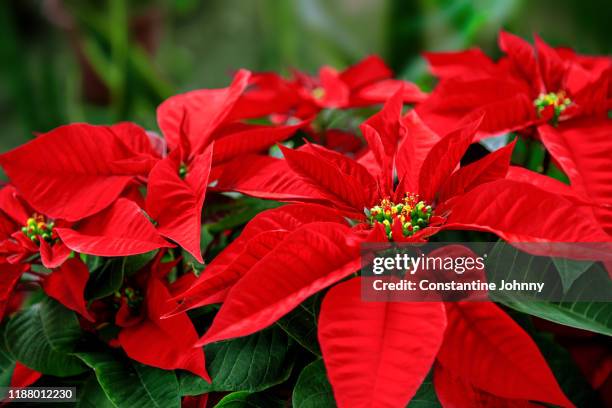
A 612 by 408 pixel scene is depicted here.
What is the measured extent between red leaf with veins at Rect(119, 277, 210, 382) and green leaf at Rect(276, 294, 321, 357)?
0.04 m

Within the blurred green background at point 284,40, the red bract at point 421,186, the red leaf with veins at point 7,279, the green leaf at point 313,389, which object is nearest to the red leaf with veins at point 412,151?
the red bract at point 421,186

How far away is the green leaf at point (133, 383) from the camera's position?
0.31 metres

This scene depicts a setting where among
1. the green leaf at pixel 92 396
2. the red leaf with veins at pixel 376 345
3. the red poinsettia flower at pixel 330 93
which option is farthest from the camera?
the red poinsettia flower at pixel 330 93

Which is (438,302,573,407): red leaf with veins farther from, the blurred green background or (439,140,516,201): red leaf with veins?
the blurred green background

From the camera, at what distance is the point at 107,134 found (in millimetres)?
364

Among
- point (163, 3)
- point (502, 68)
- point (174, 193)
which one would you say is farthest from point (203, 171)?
point (163, 3)

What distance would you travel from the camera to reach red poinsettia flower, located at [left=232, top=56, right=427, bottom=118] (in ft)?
1.47

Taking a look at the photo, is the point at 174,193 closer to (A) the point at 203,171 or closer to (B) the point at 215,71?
(A) the point at 203,171

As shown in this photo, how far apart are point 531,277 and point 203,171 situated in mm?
175

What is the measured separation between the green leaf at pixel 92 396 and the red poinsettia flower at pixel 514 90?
9.6 inches

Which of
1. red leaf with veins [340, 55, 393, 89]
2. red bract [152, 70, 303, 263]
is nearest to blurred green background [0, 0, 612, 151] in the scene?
red leaf with veins [340, 55, 393, 89]

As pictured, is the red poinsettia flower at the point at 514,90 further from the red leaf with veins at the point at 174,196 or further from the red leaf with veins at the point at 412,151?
the red leaf with veins at the point at 174,196

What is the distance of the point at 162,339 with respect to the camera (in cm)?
32

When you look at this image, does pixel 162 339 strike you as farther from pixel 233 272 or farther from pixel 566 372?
pixel 566 372
